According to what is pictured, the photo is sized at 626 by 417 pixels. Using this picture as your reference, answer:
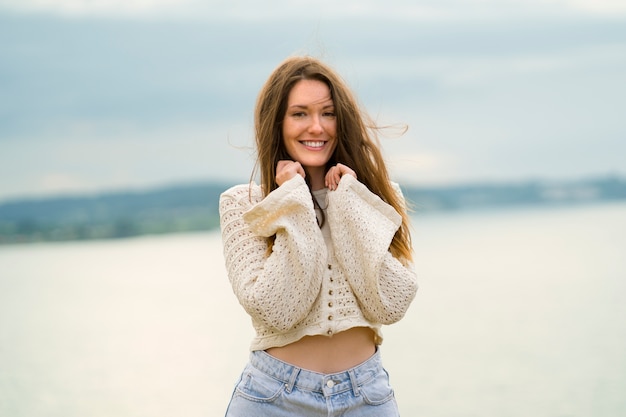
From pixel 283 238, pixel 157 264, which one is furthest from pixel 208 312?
pixel 283 238

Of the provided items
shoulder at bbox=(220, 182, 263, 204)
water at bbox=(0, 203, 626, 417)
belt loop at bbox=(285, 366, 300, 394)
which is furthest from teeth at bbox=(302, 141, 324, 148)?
water at bbox=(0, 203, 626, 417)

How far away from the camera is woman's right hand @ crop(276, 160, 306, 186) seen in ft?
9.25

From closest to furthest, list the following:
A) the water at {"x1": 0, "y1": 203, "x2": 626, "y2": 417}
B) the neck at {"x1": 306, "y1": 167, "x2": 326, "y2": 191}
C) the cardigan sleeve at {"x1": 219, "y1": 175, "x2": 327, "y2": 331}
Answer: the cardigan sleeve at {"x1": 219, "y1": 175, "x2": 327, "y2": 331} → the neck at {"x1": 306, "y1": 167, "x2": 326, "y2": 191} → the water at {"x1": 0, "y1": 203, "x2": 626, "y2": 417}

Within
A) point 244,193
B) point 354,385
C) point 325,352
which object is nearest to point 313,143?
point 244,193

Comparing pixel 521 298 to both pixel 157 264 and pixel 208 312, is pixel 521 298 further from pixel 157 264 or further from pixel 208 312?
pixel 157 264

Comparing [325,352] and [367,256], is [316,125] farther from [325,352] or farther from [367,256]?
[325,352]

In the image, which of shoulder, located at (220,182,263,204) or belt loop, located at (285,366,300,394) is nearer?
belt loop, located at (285,366,300,394)

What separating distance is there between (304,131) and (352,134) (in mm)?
169

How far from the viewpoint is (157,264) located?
66.0 feet

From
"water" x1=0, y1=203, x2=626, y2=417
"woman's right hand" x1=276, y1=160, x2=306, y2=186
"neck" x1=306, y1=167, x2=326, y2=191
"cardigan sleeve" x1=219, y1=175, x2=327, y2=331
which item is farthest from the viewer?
"water" x1=0, y1=203, x2=626, y2=417

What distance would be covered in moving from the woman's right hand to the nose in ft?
0.38

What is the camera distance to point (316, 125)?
2.83 metres

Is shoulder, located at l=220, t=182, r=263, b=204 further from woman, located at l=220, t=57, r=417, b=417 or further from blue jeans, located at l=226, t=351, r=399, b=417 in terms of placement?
blue jeans, located at l=226, t=351, r=399, b=417

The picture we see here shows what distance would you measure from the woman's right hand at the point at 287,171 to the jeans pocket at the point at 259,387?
0.60 metres
